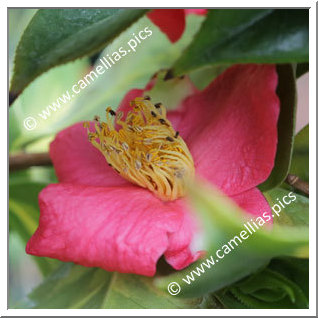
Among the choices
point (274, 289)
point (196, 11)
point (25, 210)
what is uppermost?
point (196, 11)

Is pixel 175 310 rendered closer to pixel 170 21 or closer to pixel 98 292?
pixel 98 292

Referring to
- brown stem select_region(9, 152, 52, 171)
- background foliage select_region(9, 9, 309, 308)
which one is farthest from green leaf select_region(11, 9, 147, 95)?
brown stem select_region(9, 152, 52, 171)

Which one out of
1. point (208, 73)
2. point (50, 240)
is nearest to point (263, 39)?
point (208, 73)

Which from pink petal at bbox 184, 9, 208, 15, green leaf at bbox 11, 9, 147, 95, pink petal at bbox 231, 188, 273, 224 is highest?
green leaf at bbox 11, 9, 147, 95

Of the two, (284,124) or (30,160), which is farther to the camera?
(30,160)

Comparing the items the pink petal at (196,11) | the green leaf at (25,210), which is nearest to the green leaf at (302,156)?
the pink petal at (196,11)

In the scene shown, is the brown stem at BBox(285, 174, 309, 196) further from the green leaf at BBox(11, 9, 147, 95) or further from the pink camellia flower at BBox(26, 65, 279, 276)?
the green leaf at BBox(11, 9, 147, 95)

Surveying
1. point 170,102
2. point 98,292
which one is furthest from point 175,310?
point 170,102
